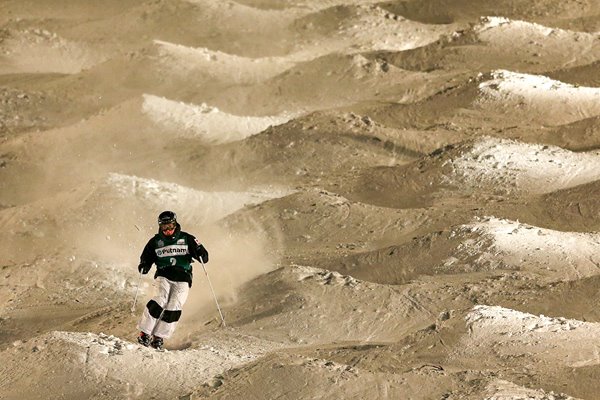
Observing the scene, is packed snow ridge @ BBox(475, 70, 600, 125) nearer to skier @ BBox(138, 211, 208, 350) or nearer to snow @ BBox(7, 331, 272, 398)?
skier @ BBox(138, 211, 208, 350)

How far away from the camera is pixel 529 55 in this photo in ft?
82.3

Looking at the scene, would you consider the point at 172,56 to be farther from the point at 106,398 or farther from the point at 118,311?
the point at 106,398

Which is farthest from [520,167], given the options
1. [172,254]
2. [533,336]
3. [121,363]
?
[121,363]

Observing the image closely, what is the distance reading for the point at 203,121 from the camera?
22.7m

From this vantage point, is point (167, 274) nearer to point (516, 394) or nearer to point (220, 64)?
point (516, 394)

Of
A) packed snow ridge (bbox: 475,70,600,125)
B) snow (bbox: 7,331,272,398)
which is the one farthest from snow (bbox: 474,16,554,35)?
snow (bbox: 7,331,272,398)

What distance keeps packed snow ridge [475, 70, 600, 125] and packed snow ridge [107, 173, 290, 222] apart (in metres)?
4.74

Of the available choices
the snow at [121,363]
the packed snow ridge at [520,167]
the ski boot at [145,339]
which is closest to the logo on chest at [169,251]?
the ski boot at [145,339]

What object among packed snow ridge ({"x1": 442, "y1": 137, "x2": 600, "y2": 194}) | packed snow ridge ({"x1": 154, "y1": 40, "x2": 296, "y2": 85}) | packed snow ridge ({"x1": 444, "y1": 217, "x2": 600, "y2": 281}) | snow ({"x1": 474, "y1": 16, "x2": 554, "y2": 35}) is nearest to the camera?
packed snow ridge ({"x1": 444, "y1": 217, "x2": 600, "y2": 281})

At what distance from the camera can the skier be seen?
48.3ft

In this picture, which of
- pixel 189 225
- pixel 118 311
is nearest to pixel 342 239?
pixel 189 225

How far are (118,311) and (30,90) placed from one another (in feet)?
32.6

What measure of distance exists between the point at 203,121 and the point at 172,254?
26.2 feet

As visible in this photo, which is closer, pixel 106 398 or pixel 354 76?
pixel 106 398
